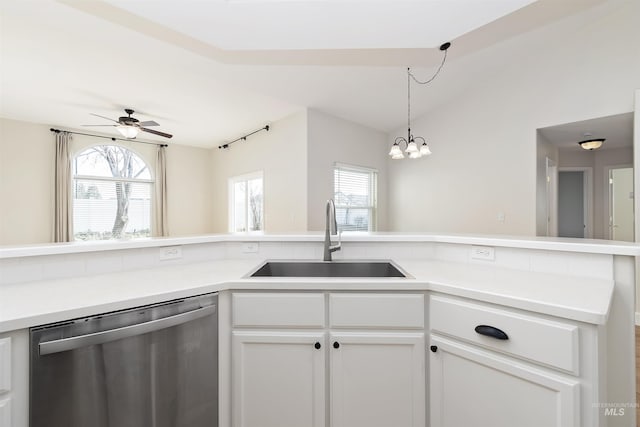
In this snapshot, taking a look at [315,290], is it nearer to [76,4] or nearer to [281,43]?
[281,43]

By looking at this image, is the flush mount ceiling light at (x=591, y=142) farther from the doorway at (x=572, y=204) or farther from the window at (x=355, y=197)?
the window at (x=355, y=197)

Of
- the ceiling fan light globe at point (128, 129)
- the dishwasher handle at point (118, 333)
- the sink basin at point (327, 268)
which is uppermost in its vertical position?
the ceiling fan light globe at point (128, 129)

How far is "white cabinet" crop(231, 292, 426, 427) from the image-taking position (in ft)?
3.74

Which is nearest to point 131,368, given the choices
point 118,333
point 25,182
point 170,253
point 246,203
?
point 118,333

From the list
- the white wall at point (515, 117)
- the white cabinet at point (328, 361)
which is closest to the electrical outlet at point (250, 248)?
the white cabinet at point (328, 361)

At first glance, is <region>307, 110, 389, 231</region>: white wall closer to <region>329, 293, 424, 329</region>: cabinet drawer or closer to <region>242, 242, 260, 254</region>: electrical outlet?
<region>242, 242, 260, 254</region>: electrical outlet

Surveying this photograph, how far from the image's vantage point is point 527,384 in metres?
0.90

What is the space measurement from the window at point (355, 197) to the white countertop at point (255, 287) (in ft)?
10.4

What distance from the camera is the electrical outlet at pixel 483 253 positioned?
146cm

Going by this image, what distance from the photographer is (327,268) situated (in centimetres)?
162

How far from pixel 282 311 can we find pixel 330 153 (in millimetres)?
3424

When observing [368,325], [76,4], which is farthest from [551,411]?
[76,4]

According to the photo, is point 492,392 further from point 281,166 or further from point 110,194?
point 110,194

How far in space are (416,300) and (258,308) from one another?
2.20ft
